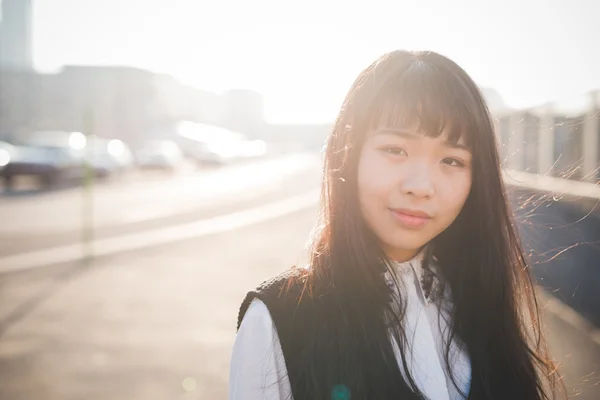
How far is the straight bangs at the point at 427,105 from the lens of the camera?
175 centimetres

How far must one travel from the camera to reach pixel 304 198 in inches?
892

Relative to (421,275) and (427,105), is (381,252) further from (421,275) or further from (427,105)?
(427,105)

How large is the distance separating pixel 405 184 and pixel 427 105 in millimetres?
244

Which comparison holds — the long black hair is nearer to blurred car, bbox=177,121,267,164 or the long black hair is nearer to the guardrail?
the guardrail

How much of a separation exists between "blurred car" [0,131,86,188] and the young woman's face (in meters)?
23.5

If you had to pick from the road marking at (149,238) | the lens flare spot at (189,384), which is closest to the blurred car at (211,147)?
the road marking at (149,238)

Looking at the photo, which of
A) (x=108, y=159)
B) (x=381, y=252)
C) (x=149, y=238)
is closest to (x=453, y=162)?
(x=381, y=252)

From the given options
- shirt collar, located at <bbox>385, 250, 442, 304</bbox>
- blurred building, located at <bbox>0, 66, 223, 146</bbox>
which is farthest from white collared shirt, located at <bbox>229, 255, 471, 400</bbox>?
blurred building, located at <bbox>0, 66, 223, 146</bbox>

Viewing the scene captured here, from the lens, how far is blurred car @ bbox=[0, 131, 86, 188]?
2295 cm

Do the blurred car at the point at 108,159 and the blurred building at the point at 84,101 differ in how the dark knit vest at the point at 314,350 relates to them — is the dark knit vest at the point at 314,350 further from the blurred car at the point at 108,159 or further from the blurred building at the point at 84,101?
the blurred building at the point at 84,101

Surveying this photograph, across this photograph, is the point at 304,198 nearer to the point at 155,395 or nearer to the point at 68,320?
the point at 68,320

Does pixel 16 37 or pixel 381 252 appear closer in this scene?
pixel 381 252

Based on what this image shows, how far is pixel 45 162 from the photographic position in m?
23.7

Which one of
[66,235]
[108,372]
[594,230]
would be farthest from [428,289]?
[66,235]
